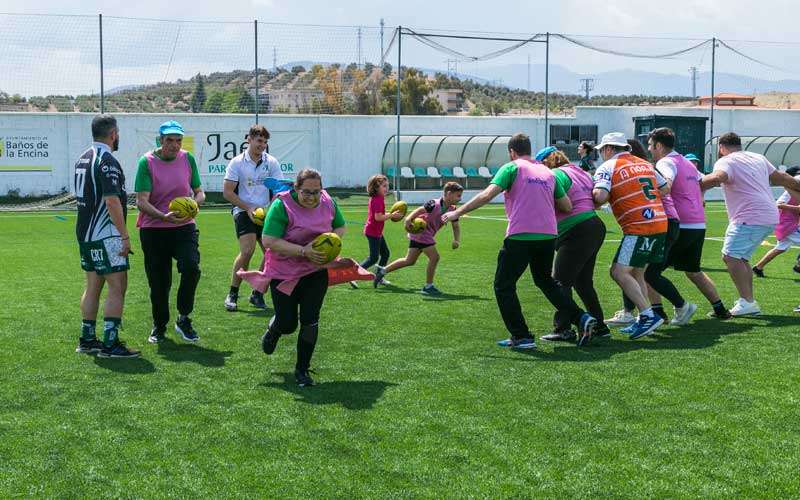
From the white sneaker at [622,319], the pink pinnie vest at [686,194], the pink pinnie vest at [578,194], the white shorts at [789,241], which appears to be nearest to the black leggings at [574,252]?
the pink pinnie vest at [578,194]

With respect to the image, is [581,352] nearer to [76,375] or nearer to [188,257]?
[188,257]

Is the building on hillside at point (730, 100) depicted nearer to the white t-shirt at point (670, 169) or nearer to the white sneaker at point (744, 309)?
the white sneaker at point (744, 309)

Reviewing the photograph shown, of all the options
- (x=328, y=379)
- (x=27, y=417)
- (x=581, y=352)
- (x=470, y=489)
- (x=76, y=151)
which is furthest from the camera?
(x=76, y=151)

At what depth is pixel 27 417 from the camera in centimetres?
560

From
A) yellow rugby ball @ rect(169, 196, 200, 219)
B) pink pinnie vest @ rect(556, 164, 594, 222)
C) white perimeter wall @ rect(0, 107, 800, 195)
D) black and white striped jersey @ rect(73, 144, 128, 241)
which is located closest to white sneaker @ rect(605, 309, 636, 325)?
pink pinnie vest @ rect(556, 164, 594, 222)

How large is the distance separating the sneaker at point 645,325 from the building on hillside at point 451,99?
6051cm

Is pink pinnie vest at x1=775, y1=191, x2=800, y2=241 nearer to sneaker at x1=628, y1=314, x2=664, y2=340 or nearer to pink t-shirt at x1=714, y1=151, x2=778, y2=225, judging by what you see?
pink t-shirt at x1=714, y1=151, x2=778, y2=225

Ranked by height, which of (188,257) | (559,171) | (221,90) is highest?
(221,90)

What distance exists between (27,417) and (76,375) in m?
1.11

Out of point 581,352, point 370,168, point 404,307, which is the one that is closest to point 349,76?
point 370,168

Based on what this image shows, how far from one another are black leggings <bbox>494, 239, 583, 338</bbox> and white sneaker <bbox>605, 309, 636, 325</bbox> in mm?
1209

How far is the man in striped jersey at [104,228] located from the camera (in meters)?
7.17

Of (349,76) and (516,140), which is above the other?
(349,76)

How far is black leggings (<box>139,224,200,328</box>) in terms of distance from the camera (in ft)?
26.3
